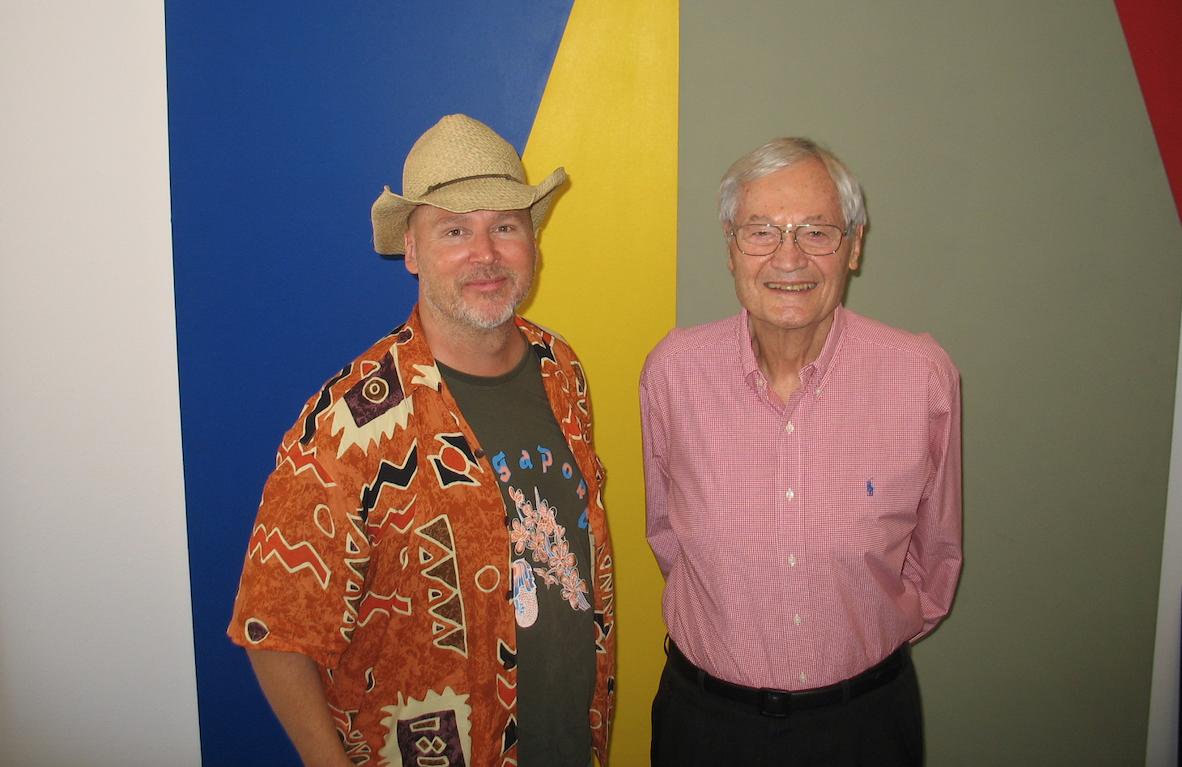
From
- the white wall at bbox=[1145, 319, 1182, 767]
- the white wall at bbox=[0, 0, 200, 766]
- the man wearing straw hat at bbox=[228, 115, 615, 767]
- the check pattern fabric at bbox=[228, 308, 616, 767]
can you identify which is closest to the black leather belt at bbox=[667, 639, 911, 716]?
the man wearing straw hat at bbox=[228, 115, 615, 767]

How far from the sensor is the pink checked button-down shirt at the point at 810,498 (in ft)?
4.72

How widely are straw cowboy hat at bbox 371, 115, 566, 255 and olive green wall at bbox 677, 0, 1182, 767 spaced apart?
0.67m

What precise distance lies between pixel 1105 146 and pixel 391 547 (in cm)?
211

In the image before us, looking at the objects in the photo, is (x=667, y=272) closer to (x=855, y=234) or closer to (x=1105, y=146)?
(x=855, y=234)

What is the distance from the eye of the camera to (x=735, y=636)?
1.46 meters

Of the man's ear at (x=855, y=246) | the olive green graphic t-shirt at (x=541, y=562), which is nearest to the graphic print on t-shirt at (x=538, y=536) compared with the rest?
the olive green graphic t-shirt at (x=541, y=562)

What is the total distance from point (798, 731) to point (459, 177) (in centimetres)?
126

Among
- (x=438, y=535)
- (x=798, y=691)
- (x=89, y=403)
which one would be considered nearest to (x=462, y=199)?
(x=438, y=535)

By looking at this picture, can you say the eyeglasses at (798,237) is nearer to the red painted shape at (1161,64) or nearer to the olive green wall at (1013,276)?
the olive green wall at (1013,276)

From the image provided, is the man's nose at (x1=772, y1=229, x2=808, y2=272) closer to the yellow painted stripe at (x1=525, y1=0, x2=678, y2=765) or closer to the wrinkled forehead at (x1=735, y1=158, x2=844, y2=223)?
the wrinkled forehead at (x1=735, y1=158, x2=844, y2=223)

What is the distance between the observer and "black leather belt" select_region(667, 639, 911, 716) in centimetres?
144

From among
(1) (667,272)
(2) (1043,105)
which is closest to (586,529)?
(1) (667,272)

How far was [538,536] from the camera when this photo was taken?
55.3 inches

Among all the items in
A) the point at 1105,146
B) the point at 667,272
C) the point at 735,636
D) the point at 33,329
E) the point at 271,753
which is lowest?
the point at 271,753
